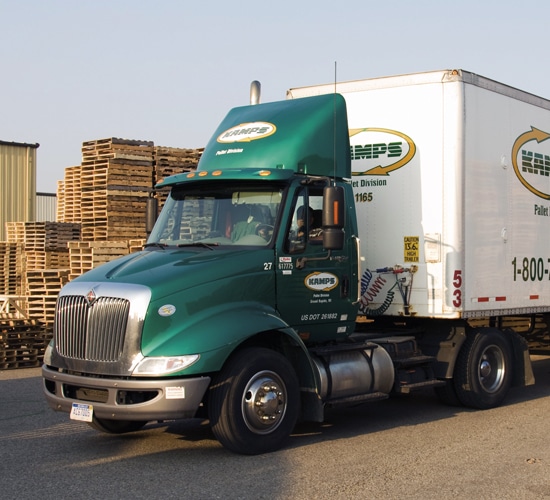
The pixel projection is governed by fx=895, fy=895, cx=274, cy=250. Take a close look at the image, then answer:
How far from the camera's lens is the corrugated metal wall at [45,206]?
37725mm


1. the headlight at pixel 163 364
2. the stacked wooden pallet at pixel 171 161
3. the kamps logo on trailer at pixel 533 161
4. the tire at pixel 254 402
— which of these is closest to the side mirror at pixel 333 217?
the tire at pixel 254 402

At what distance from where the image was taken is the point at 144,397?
27.1ft

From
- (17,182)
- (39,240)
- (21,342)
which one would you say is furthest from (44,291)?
(17,182)

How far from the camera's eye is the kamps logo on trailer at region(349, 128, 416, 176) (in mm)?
11234

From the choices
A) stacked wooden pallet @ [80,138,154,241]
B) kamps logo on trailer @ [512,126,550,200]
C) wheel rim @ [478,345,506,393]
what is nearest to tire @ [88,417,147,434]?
wheel rim @ [478,345,506,393]

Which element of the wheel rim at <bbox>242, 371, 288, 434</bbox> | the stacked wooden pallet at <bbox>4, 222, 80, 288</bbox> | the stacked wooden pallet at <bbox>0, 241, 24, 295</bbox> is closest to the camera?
the wheel rim at <bbox>242, 371, 288, 434</bbox>

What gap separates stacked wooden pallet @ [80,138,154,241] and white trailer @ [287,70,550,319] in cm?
837

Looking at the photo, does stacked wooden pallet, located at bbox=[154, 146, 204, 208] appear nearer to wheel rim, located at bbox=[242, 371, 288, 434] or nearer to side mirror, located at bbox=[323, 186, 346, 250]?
side mirror, located at bbox=[323, 186, 346, 250]

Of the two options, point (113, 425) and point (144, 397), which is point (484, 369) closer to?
point (113, 425)

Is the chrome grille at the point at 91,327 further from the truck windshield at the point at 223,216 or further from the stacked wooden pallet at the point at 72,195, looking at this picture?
the stacked wooden pallet at the point at 72,195

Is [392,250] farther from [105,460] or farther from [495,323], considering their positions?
[105,460]

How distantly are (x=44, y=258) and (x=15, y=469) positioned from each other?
12.3 m

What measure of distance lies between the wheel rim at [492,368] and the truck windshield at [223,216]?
3.98m

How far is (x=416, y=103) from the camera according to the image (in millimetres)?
11133
